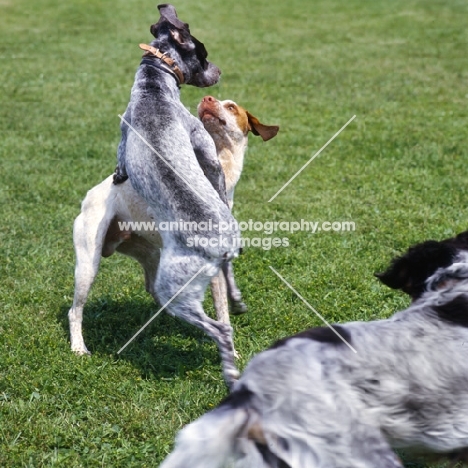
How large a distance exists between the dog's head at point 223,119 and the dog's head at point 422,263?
1991 millimetres

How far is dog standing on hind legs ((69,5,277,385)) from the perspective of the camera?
13.1 ft

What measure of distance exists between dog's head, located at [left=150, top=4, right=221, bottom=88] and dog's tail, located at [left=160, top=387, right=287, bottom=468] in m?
2.74

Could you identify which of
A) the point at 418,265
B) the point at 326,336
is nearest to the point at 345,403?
the point at 326,336

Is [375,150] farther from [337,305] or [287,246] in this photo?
[337,305]

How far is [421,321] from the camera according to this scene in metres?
3.02

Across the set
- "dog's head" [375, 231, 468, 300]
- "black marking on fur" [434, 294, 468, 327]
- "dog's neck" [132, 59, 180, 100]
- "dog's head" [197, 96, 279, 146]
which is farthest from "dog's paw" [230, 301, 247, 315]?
"black marking on fur" [434, 294, 468, 327]

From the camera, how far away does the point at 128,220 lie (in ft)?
16.4

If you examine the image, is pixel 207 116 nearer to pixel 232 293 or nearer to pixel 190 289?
pixel 232 293

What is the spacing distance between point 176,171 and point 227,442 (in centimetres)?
183

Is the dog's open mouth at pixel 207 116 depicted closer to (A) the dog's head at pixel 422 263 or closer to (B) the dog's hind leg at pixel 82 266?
(B) the dog's hind leg at pixel 82 266

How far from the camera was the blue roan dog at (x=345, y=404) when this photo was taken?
8.60ft

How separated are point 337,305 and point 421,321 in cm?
258
